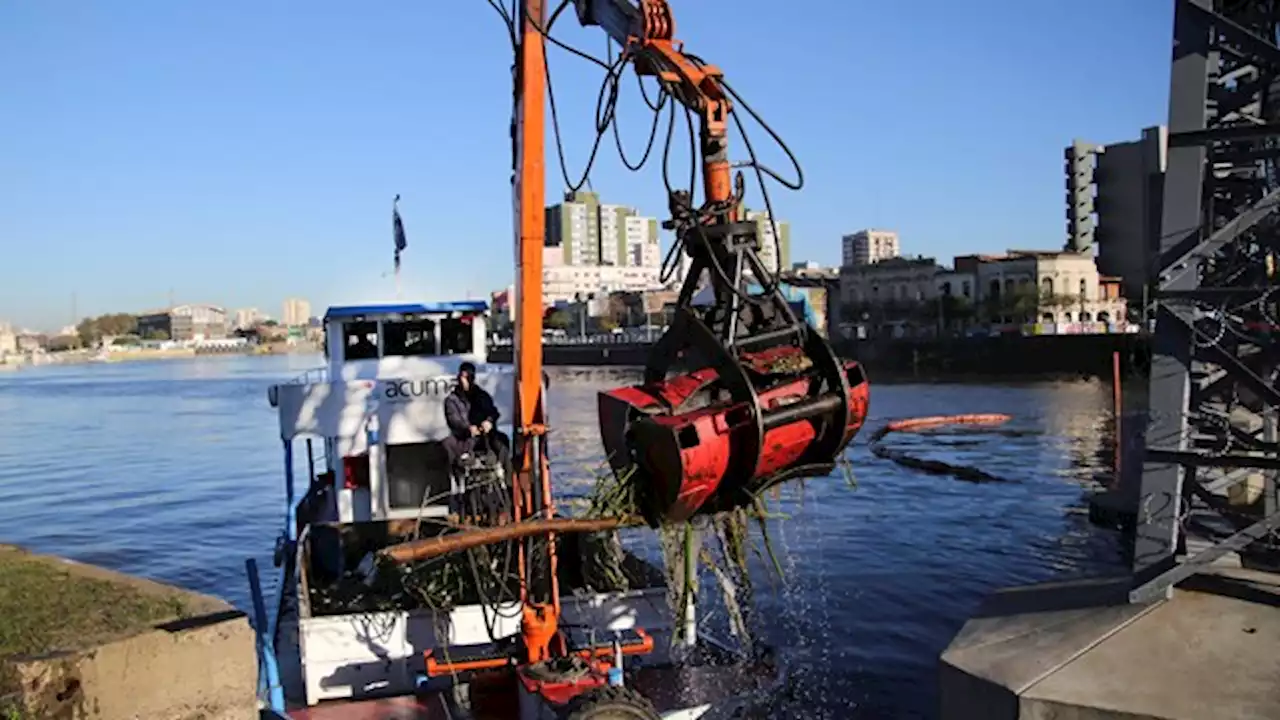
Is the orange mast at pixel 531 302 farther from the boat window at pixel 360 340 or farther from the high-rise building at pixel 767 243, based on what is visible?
the boat window at pixel 360 340

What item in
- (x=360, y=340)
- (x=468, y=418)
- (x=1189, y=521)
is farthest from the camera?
(x=360, y=340)

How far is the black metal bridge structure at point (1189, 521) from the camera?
Answer: 673 cm

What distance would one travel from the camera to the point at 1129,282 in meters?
96.9

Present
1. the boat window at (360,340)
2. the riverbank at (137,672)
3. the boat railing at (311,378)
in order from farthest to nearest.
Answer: the boat window at (360,340) < the boat railing at (311,378) < the riverbank at (137,672)

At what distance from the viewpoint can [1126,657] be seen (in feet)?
23.0

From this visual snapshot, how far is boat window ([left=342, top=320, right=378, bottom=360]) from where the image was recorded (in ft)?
50.4

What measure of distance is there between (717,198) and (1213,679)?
488cm

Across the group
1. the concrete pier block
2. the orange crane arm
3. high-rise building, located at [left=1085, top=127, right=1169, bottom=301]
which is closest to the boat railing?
the orange crane arm

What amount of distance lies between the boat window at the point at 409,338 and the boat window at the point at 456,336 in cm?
18

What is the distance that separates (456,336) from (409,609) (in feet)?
20.5

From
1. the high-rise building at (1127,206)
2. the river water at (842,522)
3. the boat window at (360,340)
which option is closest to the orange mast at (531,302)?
the river water at (842,522)

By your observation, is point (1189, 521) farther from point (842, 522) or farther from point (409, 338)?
point (842, 522)

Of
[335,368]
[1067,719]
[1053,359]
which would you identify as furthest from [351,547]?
[1053,359]

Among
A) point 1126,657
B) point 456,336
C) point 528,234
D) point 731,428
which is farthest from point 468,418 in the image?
point 1126,657
